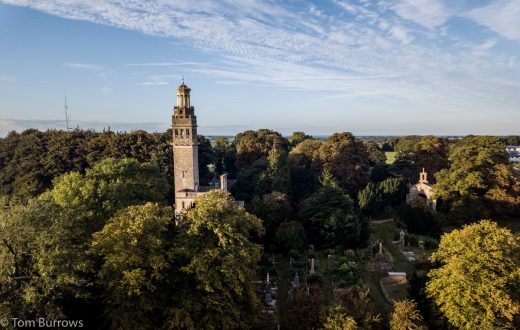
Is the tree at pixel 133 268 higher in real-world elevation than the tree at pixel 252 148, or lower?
lower

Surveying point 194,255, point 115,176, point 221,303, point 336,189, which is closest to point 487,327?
point 221,303

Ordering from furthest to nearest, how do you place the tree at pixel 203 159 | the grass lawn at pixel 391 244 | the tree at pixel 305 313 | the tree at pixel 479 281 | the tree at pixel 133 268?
the tree at pixel 203 159
the grass lawn at pixel 391 244
the tree at pixel 305 313
the tree at pixel 479 281
the tree at pixel 133 268

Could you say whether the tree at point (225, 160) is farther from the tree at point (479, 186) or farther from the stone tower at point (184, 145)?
the tree at point (479, 186)

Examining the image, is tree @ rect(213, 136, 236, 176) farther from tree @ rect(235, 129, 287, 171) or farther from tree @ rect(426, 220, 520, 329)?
tree @ rect(426, 220, 520, 329)

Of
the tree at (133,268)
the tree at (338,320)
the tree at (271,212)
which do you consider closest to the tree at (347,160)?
the tree at (271,212)

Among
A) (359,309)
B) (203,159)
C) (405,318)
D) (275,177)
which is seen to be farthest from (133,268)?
(203,159)

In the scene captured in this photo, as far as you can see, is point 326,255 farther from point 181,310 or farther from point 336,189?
point 181,310
